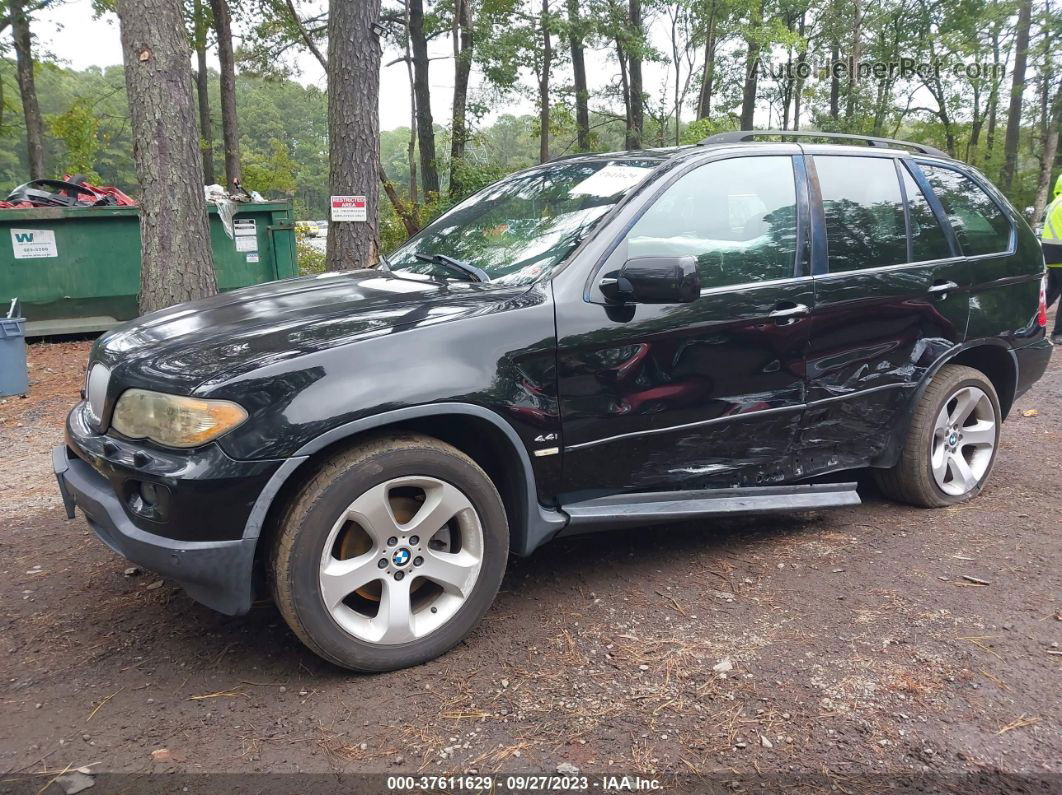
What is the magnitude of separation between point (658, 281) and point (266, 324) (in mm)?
1374

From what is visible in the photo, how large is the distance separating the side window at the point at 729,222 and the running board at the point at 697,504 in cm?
88

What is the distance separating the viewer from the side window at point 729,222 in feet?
10.5

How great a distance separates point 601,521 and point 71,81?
66129mm

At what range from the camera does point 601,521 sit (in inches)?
117

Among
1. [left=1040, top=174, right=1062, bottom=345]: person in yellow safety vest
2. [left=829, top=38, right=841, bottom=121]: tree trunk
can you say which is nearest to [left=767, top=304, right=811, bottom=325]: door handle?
[left=1040, top=174, right=1062, bottom=345]: person in yellow safety vest

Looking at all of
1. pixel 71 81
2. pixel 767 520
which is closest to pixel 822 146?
pixel 767 520

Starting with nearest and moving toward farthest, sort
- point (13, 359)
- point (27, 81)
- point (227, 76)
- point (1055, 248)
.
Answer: point (13, 359) < point (1055, 248) < point (227, 76) < point (27, 81)

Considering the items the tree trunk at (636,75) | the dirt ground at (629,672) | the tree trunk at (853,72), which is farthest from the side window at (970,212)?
the tree trunk at (853,72)

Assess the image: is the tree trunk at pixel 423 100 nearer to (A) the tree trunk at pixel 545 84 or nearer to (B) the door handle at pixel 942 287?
(A) the tree trunk at pixel 545 84

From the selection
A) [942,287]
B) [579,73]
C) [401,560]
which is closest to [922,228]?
[942,287]

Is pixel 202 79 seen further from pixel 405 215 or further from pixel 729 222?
pixel 729 222

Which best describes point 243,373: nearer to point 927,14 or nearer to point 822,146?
point 822,146

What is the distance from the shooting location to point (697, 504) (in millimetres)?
3211

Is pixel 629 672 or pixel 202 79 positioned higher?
pixel 202 79
